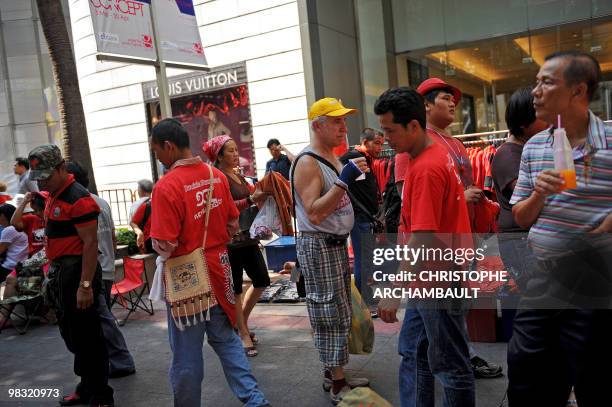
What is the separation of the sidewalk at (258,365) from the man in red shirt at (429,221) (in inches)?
43.8

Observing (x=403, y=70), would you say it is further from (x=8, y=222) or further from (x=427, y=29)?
(x=8, y=222)

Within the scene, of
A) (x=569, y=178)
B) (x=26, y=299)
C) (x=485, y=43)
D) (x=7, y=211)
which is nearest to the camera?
(x=569, y=178)

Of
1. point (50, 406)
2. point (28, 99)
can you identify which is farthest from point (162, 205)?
point (28, 99)

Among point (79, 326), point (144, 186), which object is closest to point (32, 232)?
point (144, 186)

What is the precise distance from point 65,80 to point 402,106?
6.90 m

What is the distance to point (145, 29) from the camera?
647 cm

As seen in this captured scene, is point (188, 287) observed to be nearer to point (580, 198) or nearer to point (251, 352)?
point (251, 352)

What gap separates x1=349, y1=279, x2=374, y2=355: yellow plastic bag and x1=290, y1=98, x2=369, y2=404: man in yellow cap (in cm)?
23

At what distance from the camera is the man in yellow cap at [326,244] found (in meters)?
3.77

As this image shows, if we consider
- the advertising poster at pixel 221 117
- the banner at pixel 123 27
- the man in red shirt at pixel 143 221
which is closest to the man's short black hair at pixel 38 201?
the man in red shirt at pixel 143 221

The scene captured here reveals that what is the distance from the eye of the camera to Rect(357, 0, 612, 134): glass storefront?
442 inches

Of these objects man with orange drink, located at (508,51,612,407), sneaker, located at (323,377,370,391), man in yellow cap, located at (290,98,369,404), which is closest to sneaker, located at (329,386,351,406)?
man in yellow cap, located at (290,98,369,404)

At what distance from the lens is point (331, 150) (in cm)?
393

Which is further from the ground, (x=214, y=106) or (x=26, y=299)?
(x=214, y=106)
